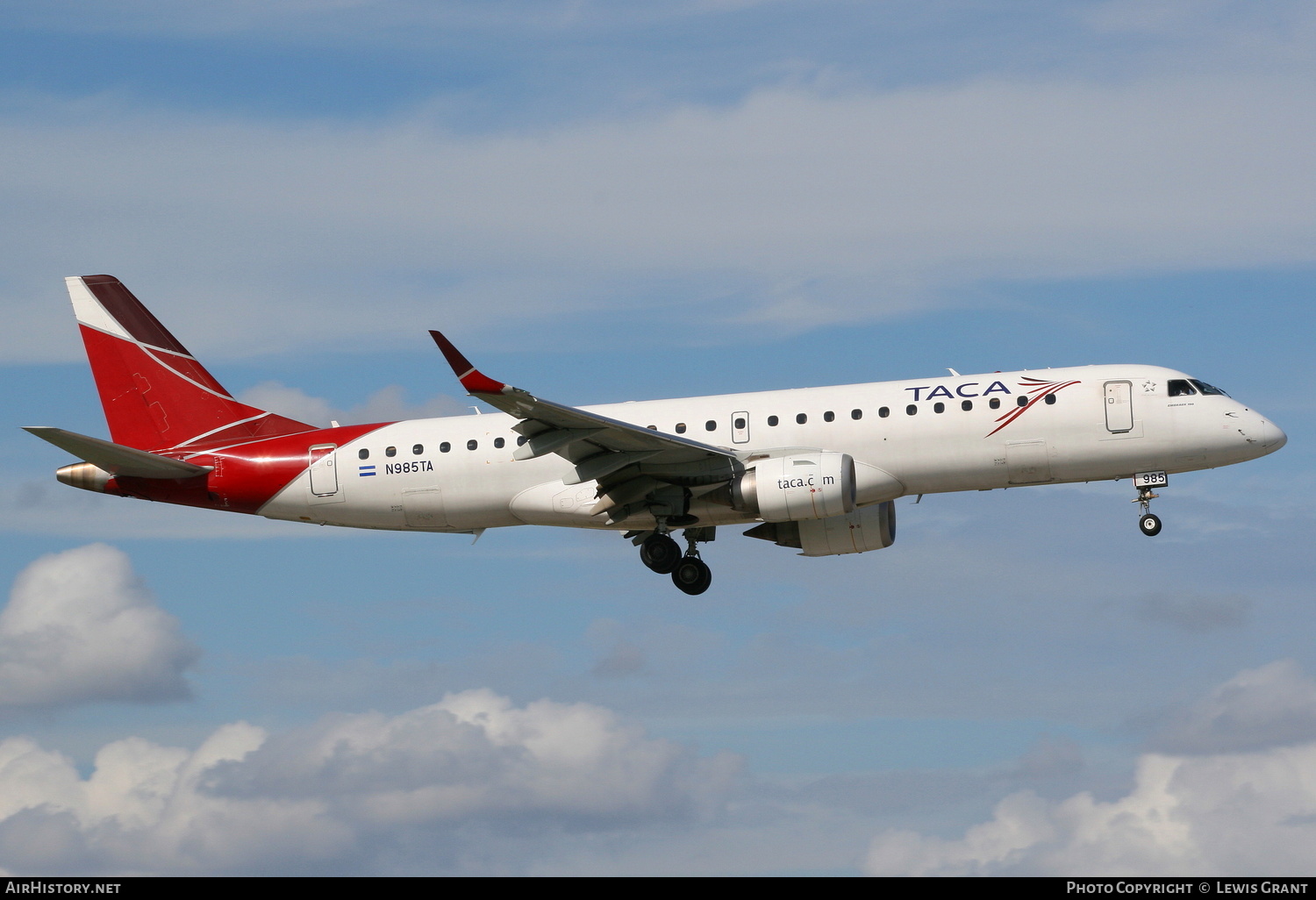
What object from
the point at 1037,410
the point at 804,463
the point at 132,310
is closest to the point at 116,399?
the point at 132,310

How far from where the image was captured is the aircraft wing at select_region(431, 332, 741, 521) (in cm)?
3484

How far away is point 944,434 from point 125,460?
21.7 meters

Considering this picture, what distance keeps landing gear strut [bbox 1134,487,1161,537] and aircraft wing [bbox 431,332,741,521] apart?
1022cm

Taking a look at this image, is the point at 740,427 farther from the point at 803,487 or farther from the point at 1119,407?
the point at 1119,407

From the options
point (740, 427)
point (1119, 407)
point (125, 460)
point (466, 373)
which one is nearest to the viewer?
point (466, 373)

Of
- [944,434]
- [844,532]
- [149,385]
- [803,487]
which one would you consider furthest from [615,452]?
[149,385]

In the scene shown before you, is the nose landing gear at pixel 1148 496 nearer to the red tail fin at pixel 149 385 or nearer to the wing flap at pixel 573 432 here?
the wing flap at pixel 573 432

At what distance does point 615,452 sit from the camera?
37.0 metres

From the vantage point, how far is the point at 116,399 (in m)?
42.9

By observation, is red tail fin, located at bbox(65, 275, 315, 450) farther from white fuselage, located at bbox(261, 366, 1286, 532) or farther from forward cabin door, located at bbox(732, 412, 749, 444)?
forward cabin door, located at bbox(732, 412, 749, 444)

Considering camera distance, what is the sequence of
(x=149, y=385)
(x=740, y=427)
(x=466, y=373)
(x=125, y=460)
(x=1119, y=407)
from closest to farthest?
1. (x=466, y=373)
2. (x=1119, y=407)
3. (x=740, y=427)
4. (x=125, y=460)
5. (x=149, y=385)
